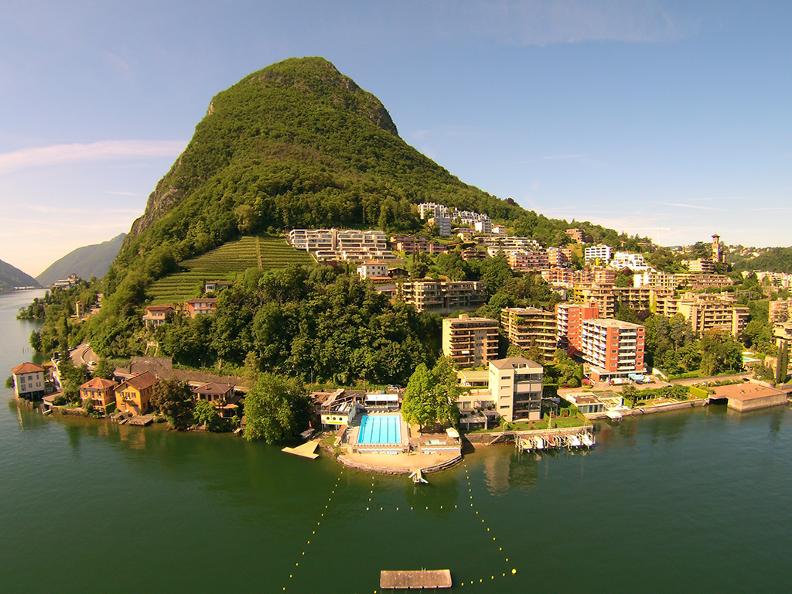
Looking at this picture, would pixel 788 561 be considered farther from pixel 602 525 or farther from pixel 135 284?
pixel 135 284

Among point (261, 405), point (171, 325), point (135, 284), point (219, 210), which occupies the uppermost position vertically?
point (219, 210)

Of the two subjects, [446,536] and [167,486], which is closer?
[446,536]

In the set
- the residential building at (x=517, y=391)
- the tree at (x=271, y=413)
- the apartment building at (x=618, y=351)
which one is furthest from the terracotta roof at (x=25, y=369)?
the apartment building at (x=618, y=351)

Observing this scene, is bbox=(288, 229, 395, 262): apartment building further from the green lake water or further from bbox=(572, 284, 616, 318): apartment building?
the green lake water

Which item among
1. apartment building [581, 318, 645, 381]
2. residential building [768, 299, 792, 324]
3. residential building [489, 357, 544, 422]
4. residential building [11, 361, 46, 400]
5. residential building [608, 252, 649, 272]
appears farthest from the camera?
residential building [608, 252, 649, 272]

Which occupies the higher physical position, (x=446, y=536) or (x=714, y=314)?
(x=714, y=314)

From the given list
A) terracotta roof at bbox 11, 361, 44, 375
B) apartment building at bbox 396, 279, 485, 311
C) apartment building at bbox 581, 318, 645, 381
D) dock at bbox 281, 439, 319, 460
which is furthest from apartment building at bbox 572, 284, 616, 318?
terracotta roof at bbox 11, 361, 44, 375

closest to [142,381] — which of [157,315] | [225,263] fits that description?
[157,315]

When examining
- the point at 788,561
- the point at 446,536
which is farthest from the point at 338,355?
the point at 788,561
